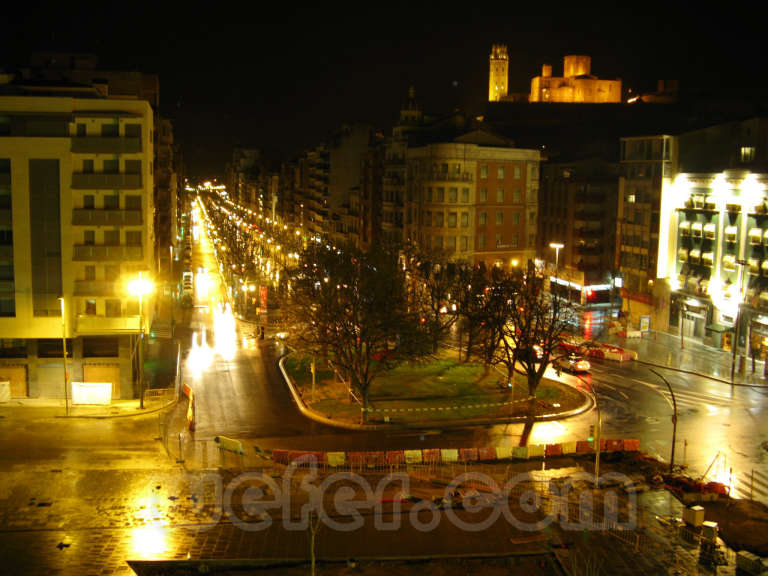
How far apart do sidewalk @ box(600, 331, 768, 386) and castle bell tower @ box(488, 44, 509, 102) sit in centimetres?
12481

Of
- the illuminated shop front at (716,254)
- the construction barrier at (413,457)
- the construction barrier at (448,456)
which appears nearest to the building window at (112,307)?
the construction barrier at (413,457)

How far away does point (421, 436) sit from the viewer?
111 ft

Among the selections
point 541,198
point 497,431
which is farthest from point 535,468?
point 541,198

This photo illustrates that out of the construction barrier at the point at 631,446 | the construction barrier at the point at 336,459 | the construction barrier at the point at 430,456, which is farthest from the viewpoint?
the construction barrier at the point at 631,446

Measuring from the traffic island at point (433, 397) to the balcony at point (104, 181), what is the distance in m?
13.8

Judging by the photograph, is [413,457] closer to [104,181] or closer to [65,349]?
[65,349]

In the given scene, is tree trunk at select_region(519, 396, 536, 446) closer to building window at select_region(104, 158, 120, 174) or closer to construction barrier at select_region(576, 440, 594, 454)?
construction barrier at select_region(576, 440, 594, 454)

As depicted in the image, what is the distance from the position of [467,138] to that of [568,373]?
30869mm

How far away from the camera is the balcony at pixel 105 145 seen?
131 feet

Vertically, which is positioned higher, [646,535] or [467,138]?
[467,138]

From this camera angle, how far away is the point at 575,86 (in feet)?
521

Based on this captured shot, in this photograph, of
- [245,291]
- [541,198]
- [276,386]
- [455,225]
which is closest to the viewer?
[276,386]

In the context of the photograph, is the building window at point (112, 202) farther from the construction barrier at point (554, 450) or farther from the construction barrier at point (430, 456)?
the construction barrier at point (554, 450)

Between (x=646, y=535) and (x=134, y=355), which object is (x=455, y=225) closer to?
(x=134, y=355)
